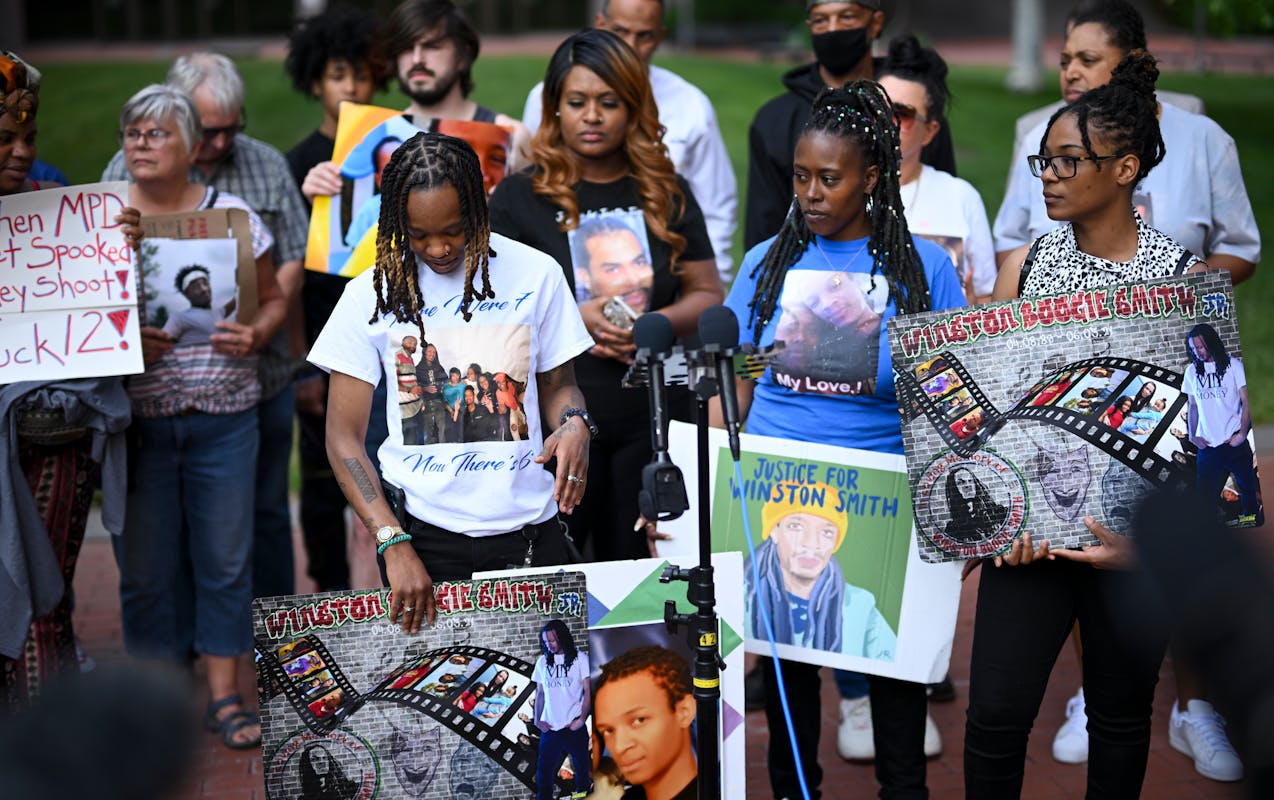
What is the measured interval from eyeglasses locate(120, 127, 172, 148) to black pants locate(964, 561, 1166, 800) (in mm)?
3067

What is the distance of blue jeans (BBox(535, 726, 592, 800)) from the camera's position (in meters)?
3.43

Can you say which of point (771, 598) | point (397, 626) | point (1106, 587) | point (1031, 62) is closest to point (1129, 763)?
point (1106, 587)

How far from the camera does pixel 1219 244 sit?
4.84m

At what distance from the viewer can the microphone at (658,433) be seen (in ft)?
9.93

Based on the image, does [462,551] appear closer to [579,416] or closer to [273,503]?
[579,416]

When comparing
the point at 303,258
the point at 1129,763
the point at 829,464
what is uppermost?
the point at 303,258

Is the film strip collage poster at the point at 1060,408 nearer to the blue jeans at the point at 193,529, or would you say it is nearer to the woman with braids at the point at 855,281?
the woman with braids at the point at 855,281

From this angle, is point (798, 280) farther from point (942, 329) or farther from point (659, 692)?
point (659, 692)

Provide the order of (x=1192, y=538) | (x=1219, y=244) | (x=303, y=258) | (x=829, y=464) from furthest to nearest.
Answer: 1. (x=303, y=258)
2. (x=1219, y=244)
3. (x=829, y=464)
4. (x=1192, y=538)

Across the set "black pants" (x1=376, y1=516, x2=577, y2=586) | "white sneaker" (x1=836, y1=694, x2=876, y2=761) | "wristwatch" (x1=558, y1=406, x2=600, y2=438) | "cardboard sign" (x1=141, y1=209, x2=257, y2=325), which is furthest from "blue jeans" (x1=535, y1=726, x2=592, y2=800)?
"cardboard sign" (x1=141, y1=209, x2=257, y2=325)

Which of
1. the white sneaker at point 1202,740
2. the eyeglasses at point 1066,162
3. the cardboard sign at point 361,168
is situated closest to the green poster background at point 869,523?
the eyeglasses at point 1066,162

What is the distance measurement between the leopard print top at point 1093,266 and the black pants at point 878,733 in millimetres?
1182

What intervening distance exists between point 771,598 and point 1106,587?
929 mm

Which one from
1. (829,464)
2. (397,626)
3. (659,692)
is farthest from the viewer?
(829,464)
